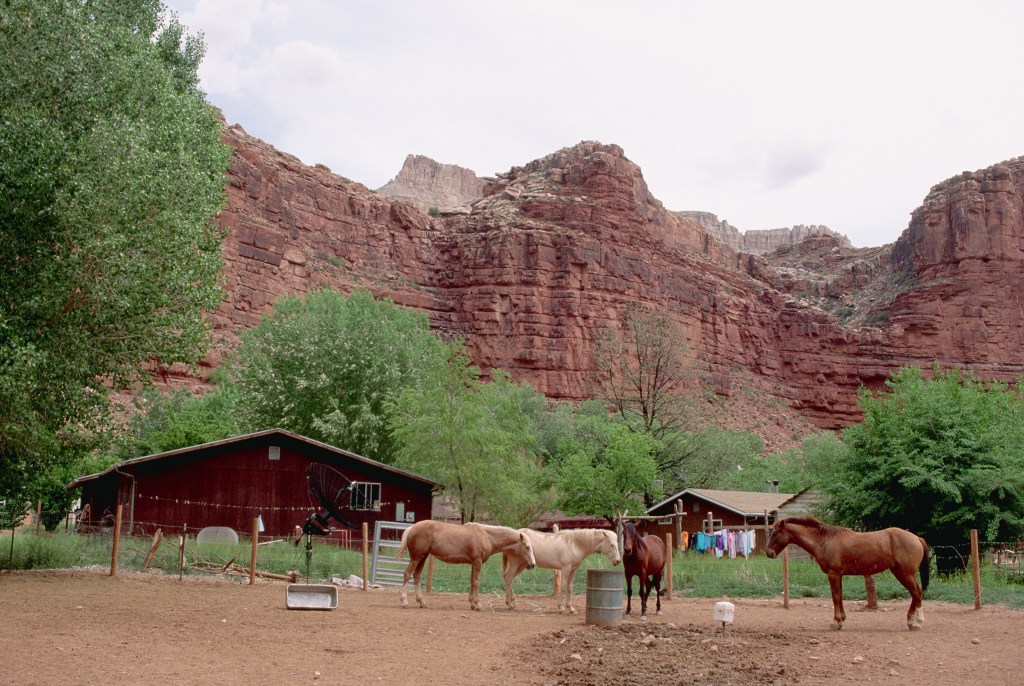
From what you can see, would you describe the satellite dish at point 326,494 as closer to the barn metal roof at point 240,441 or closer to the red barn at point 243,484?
the red barn at point 243,484

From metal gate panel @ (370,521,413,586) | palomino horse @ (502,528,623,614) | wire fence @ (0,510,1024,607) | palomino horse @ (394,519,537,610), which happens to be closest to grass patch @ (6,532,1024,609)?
wire fence @ (0,510,1024,607)

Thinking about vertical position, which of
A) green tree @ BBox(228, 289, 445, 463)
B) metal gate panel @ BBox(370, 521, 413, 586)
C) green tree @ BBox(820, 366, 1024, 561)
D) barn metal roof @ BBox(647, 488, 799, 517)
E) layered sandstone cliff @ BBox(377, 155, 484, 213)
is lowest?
metal gate panel @ BBox(370, 521, 413, 586)

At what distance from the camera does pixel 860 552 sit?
14.2 meters

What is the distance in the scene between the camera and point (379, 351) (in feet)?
135

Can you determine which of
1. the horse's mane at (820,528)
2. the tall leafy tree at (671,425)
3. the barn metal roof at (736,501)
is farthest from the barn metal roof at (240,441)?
the horse's mane at (820,528)

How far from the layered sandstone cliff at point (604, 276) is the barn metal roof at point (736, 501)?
1613 inches

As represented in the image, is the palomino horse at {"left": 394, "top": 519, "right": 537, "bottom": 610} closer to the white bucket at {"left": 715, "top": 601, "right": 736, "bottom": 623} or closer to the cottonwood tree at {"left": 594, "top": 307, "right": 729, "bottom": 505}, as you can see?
the white bucket at {"left": 715, "top": 601, "right": 736, "bottom": 623}

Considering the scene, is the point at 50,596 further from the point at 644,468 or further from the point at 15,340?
the point at 644,468

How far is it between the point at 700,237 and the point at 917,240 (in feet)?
77.0

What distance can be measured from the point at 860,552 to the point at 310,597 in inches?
343

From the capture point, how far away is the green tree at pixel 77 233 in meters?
16.9

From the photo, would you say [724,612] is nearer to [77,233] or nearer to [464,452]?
[77,233]

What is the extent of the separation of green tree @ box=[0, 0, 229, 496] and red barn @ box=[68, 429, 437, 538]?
773cm

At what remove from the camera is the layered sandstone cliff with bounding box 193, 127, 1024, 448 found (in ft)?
257
